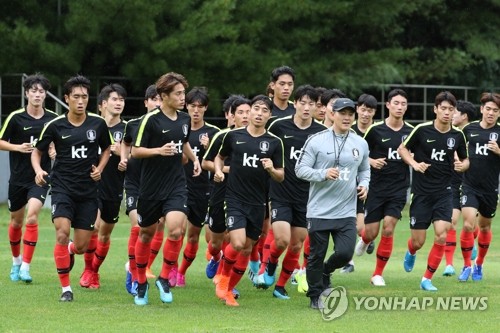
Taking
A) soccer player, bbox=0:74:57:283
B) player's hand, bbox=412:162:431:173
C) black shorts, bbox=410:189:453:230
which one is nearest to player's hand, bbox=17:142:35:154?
soccer player, bbox=0:74:57:283

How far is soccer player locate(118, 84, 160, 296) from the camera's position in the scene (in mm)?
13609

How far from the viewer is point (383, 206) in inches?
615

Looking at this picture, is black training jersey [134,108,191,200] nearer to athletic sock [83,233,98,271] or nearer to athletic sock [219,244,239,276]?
athletic sock [219,244,239,276]

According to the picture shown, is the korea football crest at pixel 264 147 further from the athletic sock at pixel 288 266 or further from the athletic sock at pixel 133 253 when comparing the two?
the athletic sock at pixel 133 253

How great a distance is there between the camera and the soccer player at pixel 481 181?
16.2 metres

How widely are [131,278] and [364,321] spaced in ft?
11.3

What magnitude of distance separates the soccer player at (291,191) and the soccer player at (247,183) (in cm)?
39

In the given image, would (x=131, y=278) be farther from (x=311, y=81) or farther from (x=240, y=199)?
(x=311, y=81)

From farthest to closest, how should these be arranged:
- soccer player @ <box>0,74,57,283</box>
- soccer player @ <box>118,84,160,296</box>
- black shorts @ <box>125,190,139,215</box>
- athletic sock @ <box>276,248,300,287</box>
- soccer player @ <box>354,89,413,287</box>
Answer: soccer player @ <box>354,89,413,287</box>
soccer player @ <box>0,74,57,283</box>
black shorts @ <box>125,190,139,215</box>
athletic sock @ <box>276,248,300,287</box>
soccer player @ <box>118,84,160,296</box>

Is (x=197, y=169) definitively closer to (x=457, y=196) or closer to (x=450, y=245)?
(x=450, y=245)

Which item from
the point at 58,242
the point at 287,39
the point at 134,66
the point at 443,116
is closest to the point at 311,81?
the point at 287,39

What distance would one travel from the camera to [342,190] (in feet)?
41.0

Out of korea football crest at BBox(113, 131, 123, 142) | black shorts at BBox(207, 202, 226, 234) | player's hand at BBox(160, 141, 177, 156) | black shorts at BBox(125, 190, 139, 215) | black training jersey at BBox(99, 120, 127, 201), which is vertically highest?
korea football crest at BBox(113, 131, 123, 142)

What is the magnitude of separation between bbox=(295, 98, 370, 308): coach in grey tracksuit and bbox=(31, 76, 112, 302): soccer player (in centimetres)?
246
